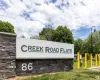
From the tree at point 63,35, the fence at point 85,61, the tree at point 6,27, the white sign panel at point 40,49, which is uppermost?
the tree at point 6,27

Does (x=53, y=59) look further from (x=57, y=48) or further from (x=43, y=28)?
(x=43, y=28)

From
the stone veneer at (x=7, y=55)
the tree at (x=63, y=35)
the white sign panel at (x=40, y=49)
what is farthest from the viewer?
the tree at (x=63, y=35)

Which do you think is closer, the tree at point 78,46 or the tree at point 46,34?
the tree at point 46,34

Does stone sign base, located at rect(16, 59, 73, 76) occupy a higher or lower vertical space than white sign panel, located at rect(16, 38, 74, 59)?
lower

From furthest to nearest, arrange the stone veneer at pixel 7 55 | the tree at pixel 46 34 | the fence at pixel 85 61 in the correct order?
1. the tree at pixel 46 34
2. the fence at pixel 85 61
3. the stone veneer at pixel 7 55

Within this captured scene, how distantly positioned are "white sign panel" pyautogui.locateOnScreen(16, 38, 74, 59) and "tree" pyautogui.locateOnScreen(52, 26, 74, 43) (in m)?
32.6

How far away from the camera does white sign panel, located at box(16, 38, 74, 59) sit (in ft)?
39.3

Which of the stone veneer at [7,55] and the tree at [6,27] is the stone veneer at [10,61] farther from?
the tree at [6,27]

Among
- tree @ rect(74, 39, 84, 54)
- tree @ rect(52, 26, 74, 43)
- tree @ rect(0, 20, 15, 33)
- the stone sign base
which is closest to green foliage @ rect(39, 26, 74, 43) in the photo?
tree @ rect(52, 26, 74, 43)

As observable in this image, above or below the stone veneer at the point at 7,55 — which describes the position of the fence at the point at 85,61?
below

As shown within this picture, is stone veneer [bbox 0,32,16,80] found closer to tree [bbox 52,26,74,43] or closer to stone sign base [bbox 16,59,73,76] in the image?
stone sign base [bbox 16,59,73,76]

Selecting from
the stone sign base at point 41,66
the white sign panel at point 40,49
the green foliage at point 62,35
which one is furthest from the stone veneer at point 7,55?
the green foliage at point 62,35

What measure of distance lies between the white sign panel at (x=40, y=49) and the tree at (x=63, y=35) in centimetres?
3255

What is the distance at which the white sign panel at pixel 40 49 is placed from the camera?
39.3ft
